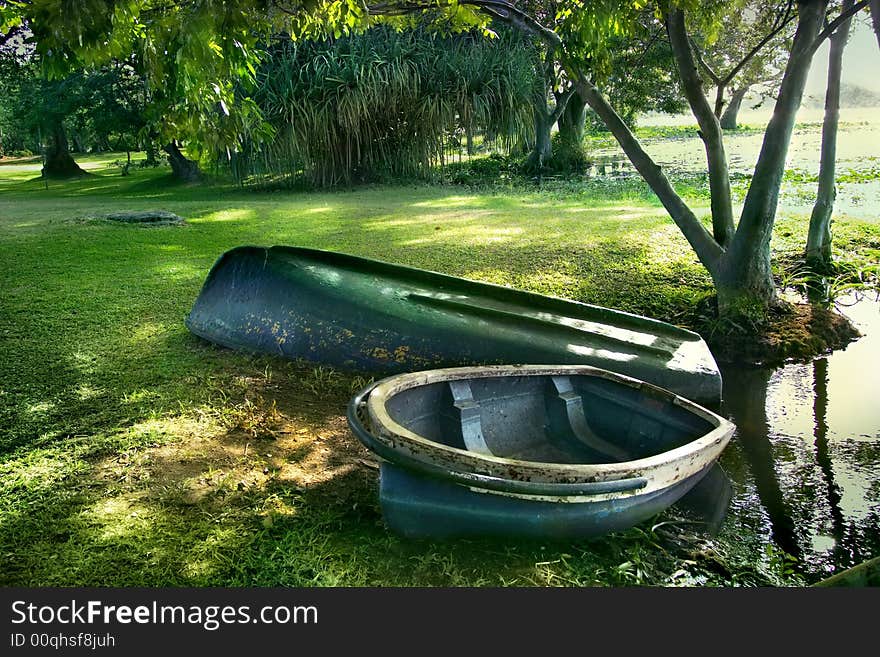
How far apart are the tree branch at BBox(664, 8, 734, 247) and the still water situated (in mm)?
1321

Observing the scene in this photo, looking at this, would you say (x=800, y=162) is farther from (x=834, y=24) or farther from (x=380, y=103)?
(x=834, y=24)

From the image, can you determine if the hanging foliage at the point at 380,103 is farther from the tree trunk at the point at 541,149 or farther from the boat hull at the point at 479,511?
the boat hull at the point at 479,511

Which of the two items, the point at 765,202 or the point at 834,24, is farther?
the point at 765,202

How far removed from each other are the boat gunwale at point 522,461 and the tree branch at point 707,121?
2860 mm

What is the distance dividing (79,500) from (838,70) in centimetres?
705

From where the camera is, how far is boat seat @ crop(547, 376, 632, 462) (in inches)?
140

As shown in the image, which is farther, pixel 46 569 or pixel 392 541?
pixel 392 541

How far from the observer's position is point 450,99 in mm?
11945

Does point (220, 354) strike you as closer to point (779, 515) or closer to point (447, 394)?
point (447, 394)

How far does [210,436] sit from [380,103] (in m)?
9.01

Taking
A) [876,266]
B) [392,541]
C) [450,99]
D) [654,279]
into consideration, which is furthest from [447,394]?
[450,99]

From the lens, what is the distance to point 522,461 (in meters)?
2.66

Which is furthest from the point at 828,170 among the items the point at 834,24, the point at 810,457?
the point at 810,457

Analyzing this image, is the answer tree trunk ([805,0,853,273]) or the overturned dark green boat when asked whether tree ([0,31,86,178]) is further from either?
tree trunk ([805,0,853,273])
